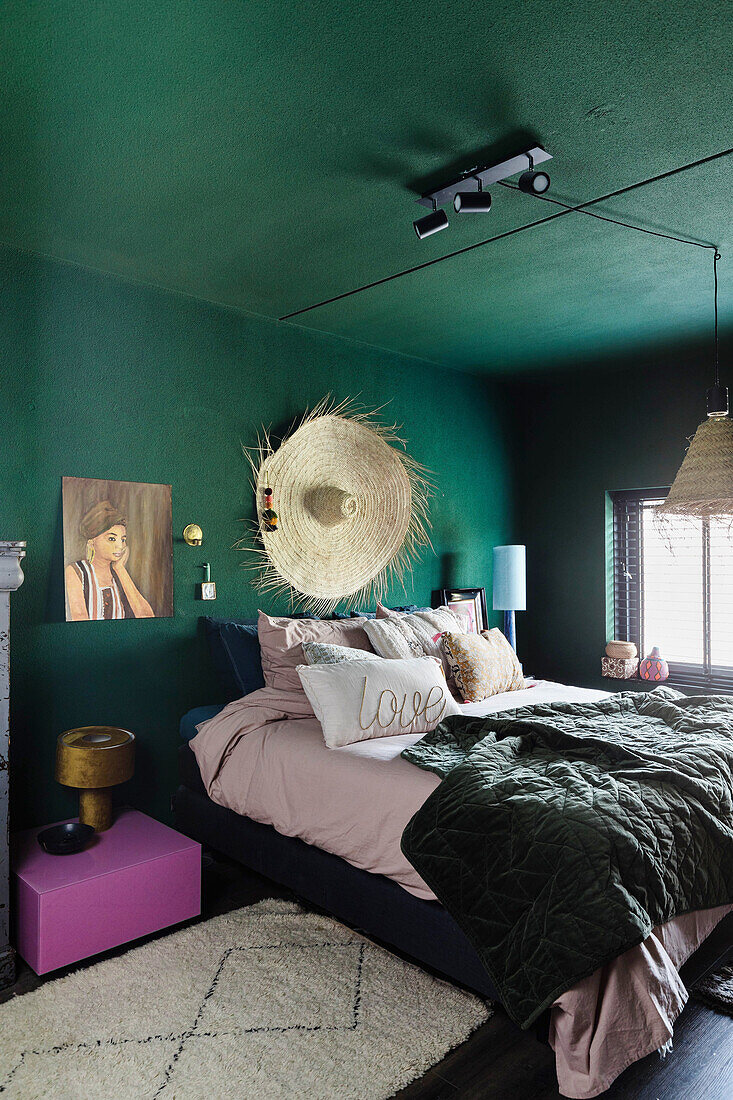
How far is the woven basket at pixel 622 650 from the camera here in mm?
4926

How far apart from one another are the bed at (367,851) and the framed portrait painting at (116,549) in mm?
613

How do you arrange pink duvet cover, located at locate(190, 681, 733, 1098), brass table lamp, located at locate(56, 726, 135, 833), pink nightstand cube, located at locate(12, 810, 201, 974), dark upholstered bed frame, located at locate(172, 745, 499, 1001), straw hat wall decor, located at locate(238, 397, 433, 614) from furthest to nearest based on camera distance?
straw hat wall decor, located at locate(238, 397, 433, 614) < brass table lamp, located at locate(56, 726, 135, 833) < pink nightstand cube, located at locate(12, 810, 201, 974) < dark upholstered bed frame, located at locate(172, 745, 499, 1001) < pink duvet cover, located at locate(190, 681, 733, 1098)

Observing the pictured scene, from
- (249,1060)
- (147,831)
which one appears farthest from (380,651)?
(249,1060)

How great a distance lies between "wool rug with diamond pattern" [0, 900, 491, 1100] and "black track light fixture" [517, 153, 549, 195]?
2512mm

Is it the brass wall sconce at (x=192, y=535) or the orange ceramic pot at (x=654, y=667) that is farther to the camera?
the orange ceramic pot at (x=654, y=667)

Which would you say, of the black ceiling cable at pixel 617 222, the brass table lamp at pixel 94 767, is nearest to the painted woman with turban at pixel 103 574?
the brass table lamp at pixel 94 767

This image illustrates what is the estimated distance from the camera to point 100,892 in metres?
2.52

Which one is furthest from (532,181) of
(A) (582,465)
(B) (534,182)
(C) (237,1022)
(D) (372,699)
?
(A) (582,465)

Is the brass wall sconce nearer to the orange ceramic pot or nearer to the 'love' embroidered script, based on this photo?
the 'love' embroidered script

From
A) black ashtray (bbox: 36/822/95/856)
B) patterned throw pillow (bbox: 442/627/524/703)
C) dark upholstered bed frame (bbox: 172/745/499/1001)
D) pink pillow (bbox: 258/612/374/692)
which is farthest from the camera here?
patterned throw pillow (bbox: 442/627/524/703)

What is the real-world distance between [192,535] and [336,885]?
1.70 meters

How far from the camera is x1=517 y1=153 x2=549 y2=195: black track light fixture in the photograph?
7.52ft

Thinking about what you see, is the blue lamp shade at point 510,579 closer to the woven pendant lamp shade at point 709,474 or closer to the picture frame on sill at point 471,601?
the picture frame on sill at point 471,601

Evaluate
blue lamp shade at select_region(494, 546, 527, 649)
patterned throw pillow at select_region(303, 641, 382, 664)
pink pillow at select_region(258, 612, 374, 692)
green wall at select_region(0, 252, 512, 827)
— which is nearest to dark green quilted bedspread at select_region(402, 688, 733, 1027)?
patterned throw pillow at select_region(303, 641, 382, 664)
